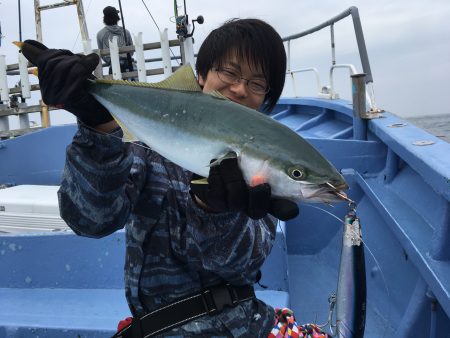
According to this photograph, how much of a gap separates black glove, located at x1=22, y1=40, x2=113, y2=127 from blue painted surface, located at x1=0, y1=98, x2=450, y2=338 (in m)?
1.48

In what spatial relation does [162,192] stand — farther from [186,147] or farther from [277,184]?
[277,184]

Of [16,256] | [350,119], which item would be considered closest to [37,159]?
[16,256]

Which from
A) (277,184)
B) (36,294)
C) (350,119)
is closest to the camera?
(277,184)

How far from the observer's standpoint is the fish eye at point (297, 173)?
130 centimetres

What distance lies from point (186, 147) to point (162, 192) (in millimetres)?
268

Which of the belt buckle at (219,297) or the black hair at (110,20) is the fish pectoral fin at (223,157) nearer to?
the belt buckle at (219,297)

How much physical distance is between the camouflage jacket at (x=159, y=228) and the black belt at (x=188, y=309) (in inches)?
1.2

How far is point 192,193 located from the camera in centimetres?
147

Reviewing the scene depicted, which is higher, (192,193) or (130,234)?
(192,193)

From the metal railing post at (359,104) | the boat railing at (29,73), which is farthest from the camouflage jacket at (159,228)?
the boat railing at (29,73)

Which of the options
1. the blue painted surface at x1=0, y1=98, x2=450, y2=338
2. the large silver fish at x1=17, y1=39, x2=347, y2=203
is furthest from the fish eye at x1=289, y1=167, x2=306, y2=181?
the blue painted surface at x1=0, y1=98, x2=450, y2=338

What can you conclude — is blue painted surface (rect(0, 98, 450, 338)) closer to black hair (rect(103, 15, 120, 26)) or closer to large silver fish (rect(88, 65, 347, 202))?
large silver fish (rect(88, 65, 347, 202))

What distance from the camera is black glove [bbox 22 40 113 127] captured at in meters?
1.39

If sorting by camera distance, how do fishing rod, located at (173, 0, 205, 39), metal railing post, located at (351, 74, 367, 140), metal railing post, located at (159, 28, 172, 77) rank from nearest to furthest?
metal railing post, located at (351, 74, 367, 140) < fishing rod, located at (173, 0, 205, 39) < metal railing post, located at (159, 28, 172, 77)
